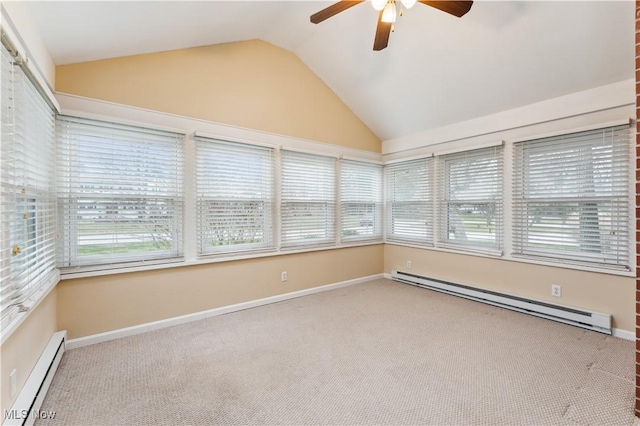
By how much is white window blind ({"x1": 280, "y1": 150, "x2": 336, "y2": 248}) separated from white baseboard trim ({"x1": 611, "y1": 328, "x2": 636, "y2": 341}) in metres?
3.09

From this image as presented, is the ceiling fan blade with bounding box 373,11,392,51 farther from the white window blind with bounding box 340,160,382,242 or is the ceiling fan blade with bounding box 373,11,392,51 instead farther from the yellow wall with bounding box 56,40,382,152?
the white window blind with bounding box 340,160,382,242

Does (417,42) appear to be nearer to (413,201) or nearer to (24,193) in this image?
(413,201)

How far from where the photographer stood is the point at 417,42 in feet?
10.1

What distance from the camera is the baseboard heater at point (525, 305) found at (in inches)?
107

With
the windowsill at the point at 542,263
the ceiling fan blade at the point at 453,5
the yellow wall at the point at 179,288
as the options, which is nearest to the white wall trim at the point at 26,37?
the yellow wall at the point at 179,288

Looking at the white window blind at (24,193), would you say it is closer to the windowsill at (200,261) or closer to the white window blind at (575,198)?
the windowsill at (200,261)

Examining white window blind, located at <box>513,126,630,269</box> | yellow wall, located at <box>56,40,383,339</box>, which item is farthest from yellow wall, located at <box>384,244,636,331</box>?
yellow wall, located at <box>56,40,383,339</box>

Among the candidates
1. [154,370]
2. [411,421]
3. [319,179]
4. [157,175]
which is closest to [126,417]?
[154,370]

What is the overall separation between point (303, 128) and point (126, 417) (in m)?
3.38

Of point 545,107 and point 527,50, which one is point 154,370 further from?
point 545,107

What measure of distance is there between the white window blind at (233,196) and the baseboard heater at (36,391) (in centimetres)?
135

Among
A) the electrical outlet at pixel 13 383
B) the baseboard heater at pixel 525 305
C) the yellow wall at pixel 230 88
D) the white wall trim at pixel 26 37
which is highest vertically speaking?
the yellow wall at pixel 230 88

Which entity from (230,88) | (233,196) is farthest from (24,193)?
(230,88)

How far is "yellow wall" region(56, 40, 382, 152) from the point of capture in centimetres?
260
